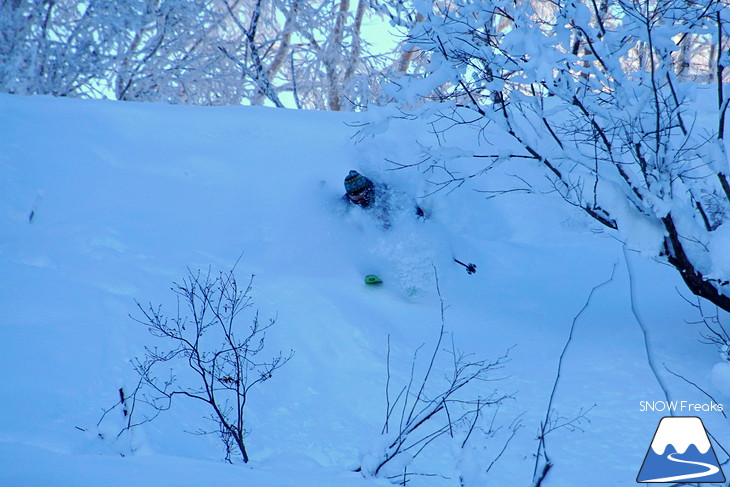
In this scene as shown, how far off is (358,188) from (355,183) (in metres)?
0.06

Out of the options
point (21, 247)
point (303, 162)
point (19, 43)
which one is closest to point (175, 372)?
point (21, 247)

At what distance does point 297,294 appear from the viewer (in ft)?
17.2

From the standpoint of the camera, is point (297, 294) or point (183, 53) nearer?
point (297, 294)

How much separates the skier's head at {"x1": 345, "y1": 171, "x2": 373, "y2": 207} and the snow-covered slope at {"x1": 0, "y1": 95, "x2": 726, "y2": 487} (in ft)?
0.46

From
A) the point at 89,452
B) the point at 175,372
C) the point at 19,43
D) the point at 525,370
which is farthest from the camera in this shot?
the point at 19,43

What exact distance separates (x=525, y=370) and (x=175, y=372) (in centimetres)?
264

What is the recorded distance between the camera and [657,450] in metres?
2.83

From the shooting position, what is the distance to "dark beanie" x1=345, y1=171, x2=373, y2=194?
249 inches

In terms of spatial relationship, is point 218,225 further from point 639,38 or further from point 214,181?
point 639,38

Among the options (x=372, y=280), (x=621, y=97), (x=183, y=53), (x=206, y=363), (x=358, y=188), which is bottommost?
(x=206, y=363)

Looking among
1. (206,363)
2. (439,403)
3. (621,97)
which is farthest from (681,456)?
(206,363)

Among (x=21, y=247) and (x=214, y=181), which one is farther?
(x=214, y=181)

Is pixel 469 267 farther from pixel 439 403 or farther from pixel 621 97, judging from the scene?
pixel 439 403

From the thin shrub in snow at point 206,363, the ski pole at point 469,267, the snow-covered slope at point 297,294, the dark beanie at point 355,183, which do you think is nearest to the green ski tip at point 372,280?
the snow-covered slope at point 297,294
